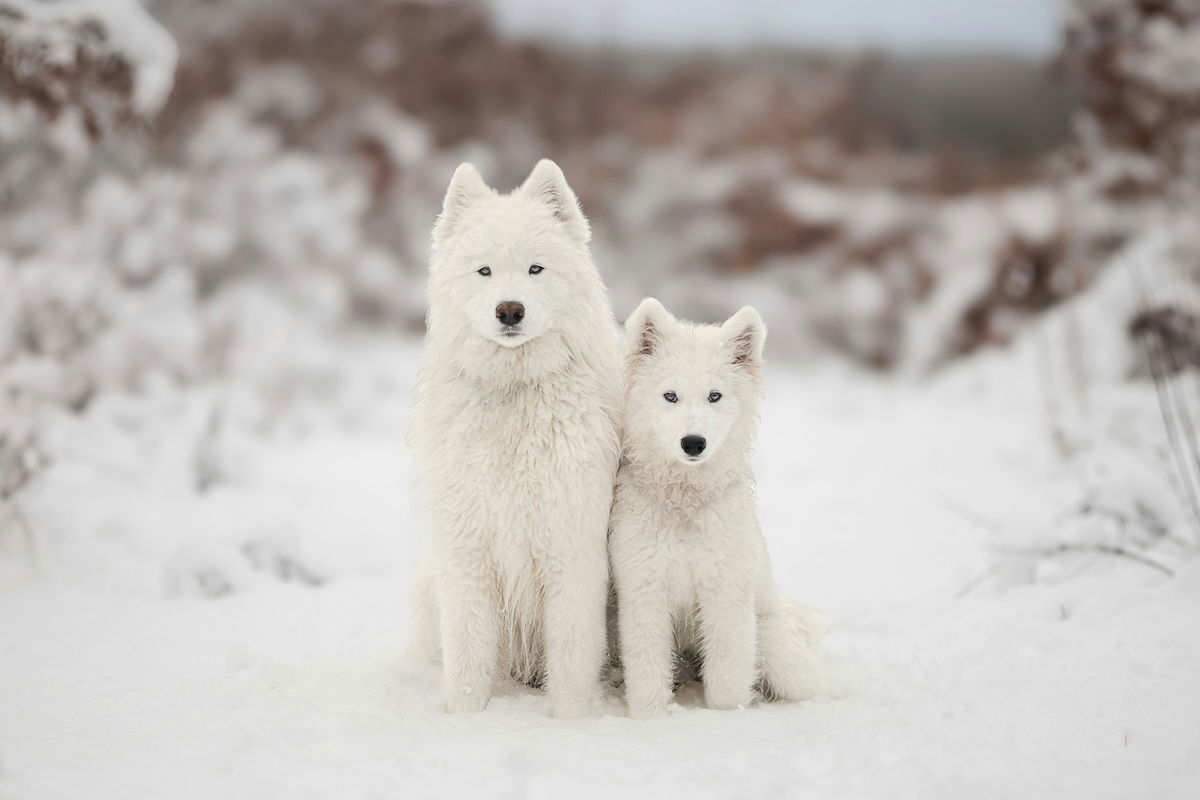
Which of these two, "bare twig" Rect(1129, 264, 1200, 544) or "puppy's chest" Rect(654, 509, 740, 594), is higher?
"bare twig" Rect(1129, 264, 1200, 544)

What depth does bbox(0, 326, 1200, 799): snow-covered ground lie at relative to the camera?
7.92 feet

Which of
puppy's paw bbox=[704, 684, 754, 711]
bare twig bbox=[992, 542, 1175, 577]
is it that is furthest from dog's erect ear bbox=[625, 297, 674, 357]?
bare twig bbox=[992, 542, 1175, 577]

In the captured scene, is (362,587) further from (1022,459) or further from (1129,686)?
(1022,459)

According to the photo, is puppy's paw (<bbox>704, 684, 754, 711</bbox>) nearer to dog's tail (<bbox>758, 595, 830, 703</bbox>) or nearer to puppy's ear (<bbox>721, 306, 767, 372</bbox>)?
dog's tail (<bbox>758, 595, 830, 703</bbox>)

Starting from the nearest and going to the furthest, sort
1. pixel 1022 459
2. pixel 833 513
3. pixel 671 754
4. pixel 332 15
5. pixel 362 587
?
pixel 671 754, pixel 362 587, pixel 833 513, pixel 1022 459, pixel 332 15

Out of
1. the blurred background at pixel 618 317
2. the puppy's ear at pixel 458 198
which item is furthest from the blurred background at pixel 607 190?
the puppy's ear at pixel 458 198

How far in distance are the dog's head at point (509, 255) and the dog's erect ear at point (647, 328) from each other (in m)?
0.24

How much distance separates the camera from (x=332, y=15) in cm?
1279

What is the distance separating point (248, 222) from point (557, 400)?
899 cm

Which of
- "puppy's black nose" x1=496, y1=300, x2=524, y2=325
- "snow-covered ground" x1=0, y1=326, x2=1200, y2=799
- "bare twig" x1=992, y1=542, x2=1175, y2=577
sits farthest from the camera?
"bare twig" x1=992, y1=542, x2=1175, y2=577

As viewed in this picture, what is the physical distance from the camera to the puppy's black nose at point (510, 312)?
2.82 meters

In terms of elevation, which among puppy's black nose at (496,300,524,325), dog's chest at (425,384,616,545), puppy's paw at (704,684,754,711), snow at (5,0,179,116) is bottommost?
puppy's paw at (704,684,754,711)

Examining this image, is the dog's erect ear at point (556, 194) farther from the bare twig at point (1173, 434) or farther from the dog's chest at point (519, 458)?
the bare twig at point (1173, 434)

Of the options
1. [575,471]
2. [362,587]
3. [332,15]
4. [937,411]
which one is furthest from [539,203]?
[332,15]
